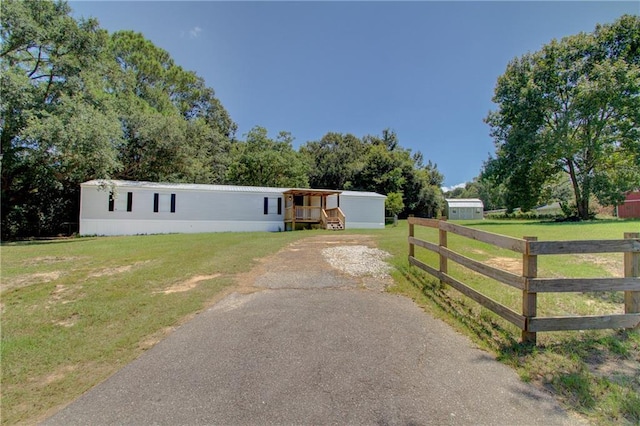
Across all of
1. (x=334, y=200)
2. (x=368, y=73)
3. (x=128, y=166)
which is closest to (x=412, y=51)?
(x=368, y=73)

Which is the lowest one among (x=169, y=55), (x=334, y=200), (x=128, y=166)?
(x=334, y=200)

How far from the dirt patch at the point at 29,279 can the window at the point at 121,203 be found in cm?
1262

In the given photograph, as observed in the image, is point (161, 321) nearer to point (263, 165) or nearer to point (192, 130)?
point (263, 165)

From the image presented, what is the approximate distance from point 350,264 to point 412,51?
13685 mm

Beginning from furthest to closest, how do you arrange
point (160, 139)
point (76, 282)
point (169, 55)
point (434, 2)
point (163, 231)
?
point (169, 55), point (160, 139), point (163, 231), point (434, 2), point (76, 282)

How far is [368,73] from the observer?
69.9ft

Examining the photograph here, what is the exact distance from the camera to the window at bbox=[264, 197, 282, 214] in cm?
2173

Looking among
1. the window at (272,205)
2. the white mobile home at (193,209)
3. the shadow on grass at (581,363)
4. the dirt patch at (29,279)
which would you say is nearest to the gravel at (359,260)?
the shadow on grass at (581,363)

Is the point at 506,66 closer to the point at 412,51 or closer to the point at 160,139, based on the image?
the point at 412,51

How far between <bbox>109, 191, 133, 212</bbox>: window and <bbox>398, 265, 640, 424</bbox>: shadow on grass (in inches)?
774

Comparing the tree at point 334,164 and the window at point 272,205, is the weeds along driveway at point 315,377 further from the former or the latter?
the tree at point 334,164

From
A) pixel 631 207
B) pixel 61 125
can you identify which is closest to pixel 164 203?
pixel 61 125

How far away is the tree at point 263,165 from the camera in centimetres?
3008

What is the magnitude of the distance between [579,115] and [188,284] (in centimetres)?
2986
